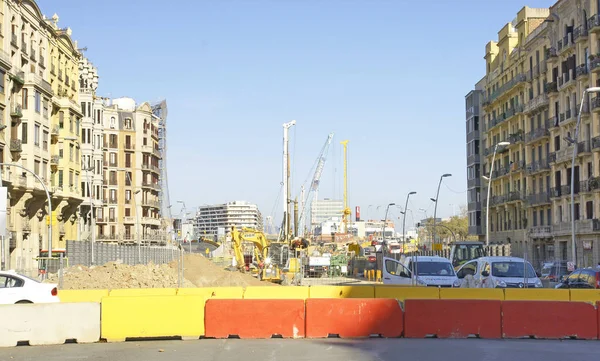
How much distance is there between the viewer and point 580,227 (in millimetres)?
62938

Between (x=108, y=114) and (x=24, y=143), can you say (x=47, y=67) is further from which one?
(x=108, y=114)

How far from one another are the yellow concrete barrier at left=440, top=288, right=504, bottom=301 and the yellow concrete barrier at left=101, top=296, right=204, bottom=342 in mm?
8425

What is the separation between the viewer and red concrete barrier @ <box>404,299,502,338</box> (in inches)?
752

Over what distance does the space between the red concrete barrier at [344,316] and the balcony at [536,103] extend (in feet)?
188

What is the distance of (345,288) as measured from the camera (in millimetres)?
26906

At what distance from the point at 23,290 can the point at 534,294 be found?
1425 cm

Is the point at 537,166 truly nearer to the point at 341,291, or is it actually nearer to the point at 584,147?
the point at 584,147

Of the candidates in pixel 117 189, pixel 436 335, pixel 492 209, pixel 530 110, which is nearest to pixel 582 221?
pixel 530 110

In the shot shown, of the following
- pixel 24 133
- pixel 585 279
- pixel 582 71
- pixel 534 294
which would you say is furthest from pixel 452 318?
pixel 582 71

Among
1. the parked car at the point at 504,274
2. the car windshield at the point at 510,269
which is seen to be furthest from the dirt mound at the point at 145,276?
the car windshield at the point at 510,269

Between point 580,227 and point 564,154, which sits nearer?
point 580,227

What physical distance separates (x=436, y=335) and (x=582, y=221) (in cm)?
4707

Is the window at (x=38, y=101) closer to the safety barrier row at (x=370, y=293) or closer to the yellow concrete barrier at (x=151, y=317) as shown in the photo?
the safety barrier row at (x=370, y=293)

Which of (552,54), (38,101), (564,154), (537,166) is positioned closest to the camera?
(38,101)
